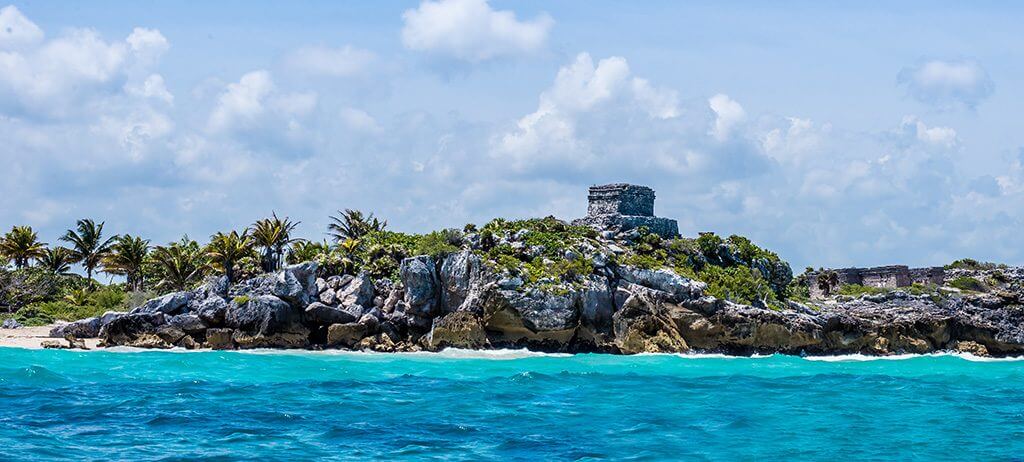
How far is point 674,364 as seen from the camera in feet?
147

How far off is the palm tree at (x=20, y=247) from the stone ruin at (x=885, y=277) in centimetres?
5908

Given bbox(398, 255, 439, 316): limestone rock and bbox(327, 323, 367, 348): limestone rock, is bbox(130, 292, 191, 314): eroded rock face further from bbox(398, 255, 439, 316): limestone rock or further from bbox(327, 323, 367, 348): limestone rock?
bbox(398, 255, 439, 316): limestone rock

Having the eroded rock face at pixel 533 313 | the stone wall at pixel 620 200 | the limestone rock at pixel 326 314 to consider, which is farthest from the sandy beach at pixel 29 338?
the stone wall at pixel 620 200

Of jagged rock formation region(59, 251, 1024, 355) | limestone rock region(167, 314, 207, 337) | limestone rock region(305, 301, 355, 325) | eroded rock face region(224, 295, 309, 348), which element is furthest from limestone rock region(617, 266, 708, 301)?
limestone rock region(167, 314, 207, 337)

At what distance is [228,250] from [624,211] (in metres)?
24.8

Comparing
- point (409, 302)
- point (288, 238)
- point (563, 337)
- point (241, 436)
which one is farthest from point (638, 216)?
point (241, 436)

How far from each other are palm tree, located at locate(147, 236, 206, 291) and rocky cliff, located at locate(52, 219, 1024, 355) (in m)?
10.4

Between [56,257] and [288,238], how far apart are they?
2287 cm

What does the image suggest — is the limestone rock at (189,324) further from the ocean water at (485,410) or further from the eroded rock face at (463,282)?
the eroded rock face at (463,282)

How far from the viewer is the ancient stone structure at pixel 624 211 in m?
60.2

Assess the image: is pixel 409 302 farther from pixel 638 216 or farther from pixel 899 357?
pixel 899 357

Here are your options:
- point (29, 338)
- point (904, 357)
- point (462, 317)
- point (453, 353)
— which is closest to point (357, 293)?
point (462, 317)

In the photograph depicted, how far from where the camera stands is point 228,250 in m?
57.9

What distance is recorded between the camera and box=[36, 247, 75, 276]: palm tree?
7288cm
